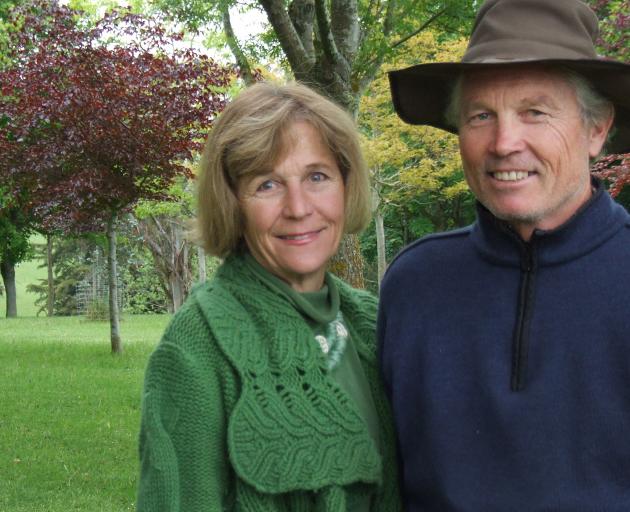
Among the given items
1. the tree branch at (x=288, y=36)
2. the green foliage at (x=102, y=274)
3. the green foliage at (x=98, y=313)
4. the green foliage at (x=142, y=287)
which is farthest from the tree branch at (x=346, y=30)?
the green foliage at (x=142, y=287)

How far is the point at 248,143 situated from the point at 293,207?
9.4 inches

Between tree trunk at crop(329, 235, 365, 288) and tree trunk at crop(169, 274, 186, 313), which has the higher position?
Result: tree trunk at crop(329, 235, 365, 288)

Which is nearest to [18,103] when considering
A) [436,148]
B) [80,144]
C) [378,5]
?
[80,144]

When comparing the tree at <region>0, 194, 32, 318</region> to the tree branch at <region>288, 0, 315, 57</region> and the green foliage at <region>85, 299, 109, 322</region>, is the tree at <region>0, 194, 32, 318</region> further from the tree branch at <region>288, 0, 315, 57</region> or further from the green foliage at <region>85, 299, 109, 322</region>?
the tree branch at <region>288, 0, 315, 57</region>

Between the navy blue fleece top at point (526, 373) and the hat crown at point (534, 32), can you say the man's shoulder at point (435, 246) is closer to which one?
the navy blue fleece top at point (526, 373)

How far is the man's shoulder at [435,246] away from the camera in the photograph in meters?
2.82

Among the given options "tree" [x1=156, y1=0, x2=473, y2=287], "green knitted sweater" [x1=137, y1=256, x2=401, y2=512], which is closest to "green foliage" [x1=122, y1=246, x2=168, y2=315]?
"tree" [x1=156, y1=0, x2=473, y2=287]

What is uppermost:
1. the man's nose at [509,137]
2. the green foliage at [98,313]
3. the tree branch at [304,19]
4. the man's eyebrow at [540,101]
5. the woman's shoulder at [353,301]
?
the tree branch at [304,19]

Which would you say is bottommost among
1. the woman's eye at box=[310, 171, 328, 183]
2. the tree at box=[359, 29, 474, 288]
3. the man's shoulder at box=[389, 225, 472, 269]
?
the man's shoulder at box=[389, 225, 472, 269]

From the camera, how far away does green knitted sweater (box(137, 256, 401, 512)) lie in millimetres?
2521

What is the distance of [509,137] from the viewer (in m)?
2.44

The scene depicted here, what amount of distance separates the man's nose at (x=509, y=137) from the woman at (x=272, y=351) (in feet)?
1.98

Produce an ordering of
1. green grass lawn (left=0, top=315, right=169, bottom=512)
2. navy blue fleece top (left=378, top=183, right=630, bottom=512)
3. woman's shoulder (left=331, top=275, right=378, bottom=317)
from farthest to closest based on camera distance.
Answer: green grass lawn (left=0, top=315, right=169, bottom=512)
woman's shoulder (left=331, top=275, right=378, bottom=317)
navy blue fleece top (left=378, top=183, right=630, bottom=512)

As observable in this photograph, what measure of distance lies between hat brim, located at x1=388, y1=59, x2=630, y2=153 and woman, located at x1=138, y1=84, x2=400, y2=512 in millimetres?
217
